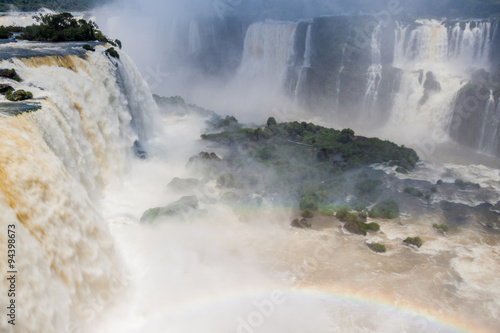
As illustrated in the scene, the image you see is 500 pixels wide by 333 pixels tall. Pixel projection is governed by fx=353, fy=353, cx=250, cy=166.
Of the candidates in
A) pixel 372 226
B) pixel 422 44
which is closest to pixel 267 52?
pixel 422 44

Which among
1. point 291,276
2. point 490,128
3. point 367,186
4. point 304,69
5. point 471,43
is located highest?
point 471,43

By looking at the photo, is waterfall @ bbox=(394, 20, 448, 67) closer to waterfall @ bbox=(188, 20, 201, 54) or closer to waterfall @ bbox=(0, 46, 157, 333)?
waterfall @ bbox=(188, 20, 201, 54)

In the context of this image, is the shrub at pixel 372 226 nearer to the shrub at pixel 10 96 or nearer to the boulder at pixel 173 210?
the boulder at pixel 173 210

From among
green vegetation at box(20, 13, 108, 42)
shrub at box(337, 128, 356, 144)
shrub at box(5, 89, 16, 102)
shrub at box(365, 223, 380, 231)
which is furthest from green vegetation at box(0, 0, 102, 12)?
shrub at box(365, 223, 380, 231)

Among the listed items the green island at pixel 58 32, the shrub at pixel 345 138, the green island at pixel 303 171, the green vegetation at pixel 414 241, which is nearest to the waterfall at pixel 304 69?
the green island at pixel 303 171

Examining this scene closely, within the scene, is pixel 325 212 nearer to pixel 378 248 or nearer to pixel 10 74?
pixel 378 248

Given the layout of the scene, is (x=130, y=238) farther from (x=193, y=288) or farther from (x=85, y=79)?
(x=85, y=79)
